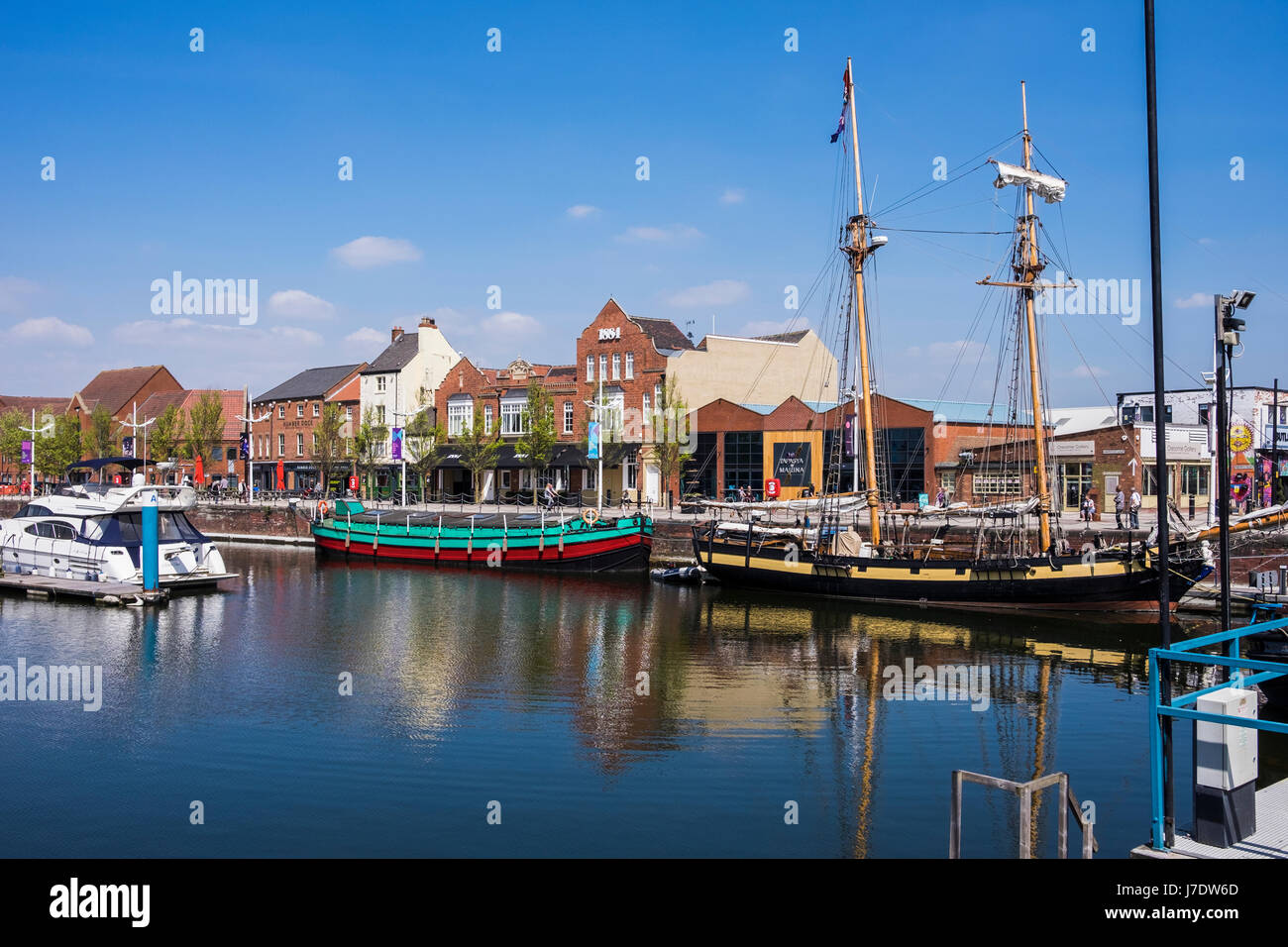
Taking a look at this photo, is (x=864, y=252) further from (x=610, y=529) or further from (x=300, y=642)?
(x=300, y=642)

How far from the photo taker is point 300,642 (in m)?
27.5

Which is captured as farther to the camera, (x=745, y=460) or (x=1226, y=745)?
(x=745, y=460)

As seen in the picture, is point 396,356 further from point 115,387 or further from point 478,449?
point 115,387

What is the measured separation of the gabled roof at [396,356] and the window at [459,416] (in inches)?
218

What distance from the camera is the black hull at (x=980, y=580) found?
1288 inches

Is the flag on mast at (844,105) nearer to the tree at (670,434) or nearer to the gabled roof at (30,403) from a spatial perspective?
the tree at (670,434)

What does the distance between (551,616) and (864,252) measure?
65.3 feet

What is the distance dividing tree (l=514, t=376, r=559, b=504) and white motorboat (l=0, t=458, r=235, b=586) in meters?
25.8

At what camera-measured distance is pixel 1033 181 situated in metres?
37.1

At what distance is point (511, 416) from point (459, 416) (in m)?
5.08

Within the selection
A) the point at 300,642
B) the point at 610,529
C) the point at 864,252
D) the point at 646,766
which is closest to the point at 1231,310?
the point at 646,766

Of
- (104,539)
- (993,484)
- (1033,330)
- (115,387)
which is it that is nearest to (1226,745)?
(1033,330)
